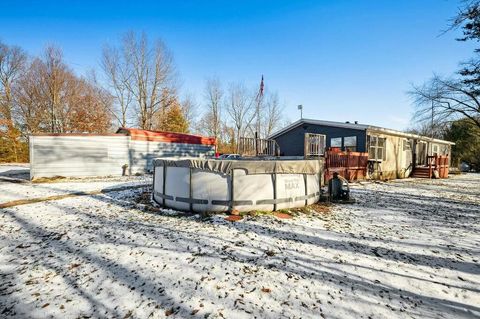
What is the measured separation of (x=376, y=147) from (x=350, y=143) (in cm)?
184

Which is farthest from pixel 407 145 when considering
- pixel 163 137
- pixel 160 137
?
pixel 160 137

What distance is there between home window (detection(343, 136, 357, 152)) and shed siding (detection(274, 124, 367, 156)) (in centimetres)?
20

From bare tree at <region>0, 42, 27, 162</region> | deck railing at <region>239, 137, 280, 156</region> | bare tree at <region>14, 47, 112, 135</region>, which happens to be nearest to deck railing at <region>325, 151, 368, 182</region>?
deck railing at <region>239, 137, 280, 156</region>

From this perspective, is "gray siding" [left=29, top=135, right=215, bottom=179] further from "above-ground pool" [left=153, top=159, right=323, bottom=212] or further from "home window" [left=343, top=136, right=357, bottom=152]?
"home window" [left=343, top=136, right=357, bottom=152]

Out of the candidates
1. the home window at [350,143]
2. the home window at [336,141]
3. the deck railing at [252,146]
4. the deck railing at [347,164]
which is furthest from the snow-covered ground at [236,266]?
the home window at [336,141]

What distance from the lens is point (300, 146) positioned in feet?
56.4

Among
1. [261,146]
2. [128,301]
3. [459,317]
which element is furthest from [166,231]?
[261,146]

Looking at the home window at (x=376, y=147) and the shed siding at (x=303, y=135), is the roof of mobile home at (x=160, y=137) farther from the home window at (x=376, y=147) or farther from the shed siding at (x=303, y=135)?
the home window at (x=376, y=147)

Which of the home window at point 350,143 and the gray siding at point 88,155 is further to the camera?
the home window at point 350,143

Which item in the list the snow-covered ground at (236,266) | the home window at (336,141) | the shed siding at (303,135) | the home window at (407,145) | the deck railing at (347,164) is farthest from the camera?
the home window at (407,145)

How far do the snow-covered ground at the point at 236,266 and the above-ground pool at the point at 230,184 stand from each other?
593 mm

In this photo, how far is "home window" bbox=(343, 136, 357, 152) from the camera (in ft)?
49.3

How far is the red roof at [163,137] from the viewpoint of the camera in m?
16.3

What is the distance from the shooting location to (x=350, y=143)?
50.0 ft
